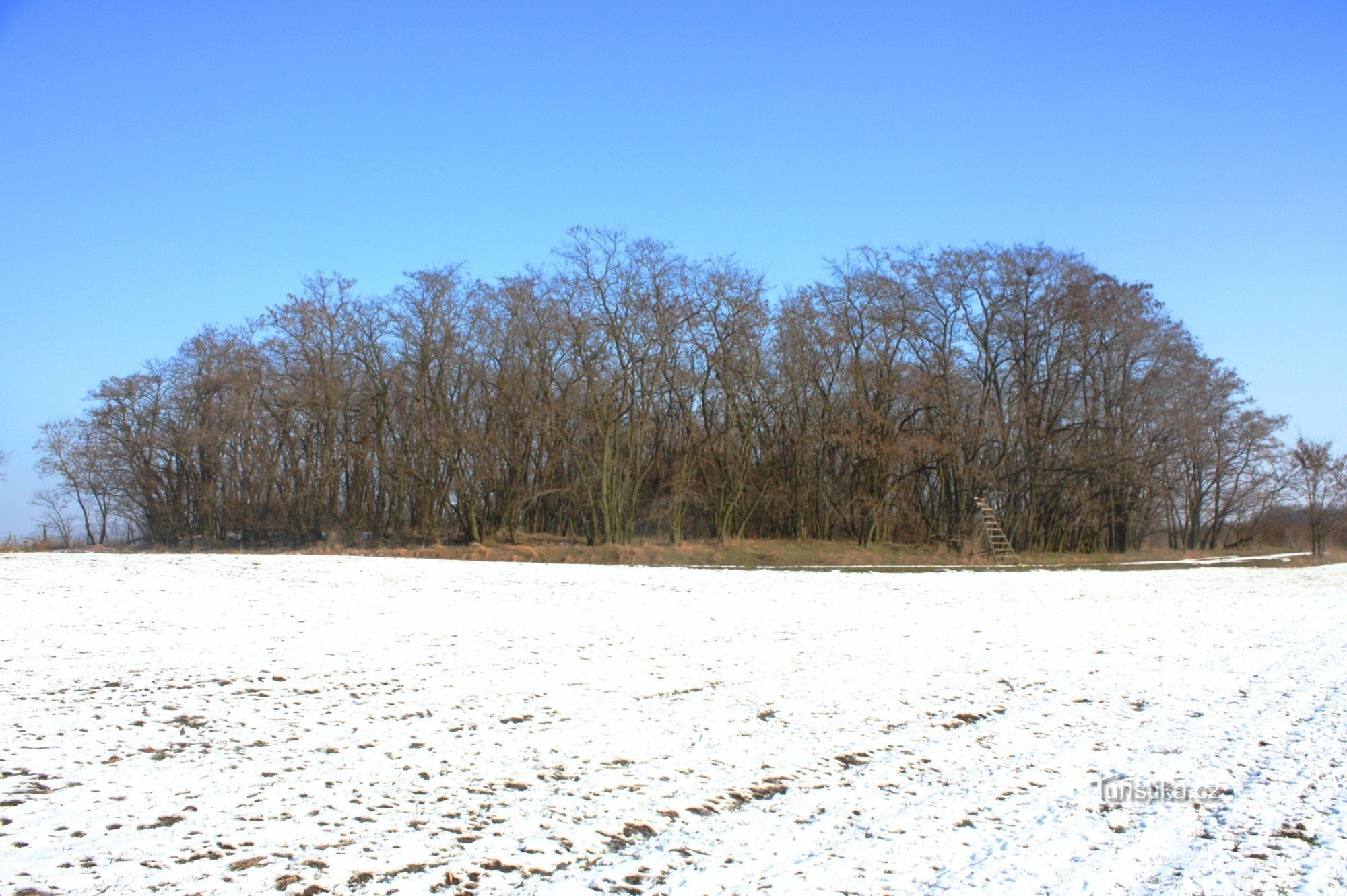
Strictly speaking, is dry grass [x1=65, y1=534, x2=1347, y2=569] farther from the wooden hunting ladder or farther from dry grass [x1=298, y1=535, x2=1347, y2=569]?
the wooden hunting ladder

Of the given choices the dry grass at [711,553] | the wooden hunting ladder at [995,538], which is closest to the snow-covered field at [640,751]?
the dry grass at [711,553]

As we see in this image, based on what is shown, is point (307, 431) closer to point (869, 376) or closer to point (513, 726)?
point (869, 376)

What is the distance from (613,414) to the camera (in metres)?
30.4

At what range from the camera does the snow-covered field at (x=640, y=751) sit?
14.2ft

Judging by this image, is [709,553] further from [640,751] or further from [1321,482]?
[1321,482]

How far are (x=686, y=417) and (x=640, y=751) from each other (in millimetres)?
27755

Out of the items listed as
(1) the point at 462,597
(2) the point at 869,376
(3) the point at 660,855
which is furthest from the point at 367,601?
(2) the point at 869,376

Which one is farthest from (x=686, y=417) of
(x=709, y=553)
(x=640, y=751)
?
(x=640, y=751)

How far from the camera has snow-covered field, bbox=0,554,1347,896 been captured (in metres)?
4.34
